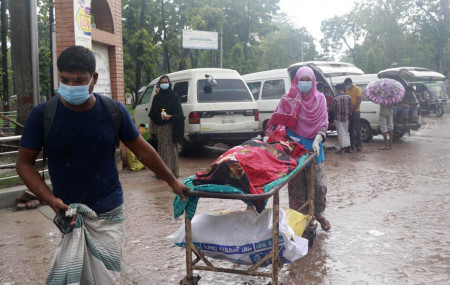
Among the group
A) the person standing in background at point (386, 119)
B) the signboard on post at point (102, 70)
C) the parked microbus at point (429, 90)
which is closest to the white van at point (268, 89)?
the person standing in background at point (386, 119)

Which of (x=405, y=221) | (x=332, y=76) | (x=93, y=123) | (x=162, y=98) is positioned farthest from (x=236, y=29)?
(x=93, y=123)

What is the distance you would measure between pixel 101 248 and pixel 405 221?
13.3 feet

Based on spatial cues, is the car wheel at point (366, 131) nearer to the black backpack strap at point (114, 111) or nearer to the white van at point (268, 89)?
the white van at point (268, 89)

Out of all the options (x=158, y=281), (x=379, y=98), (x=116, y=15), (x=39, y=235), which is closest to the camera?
(x=158, y=281)

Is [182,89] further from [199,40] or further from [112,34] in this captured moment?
[199,40]

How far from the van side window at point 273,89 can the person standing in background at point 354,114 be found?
1678 millimetres

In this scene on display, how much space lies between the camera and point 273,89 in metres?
12.6

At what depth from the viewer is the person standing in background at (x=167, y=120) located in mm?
7914

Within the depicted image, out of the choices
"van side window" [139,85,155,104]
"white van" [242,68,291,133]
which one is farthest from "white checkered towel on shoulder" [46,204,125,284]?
"white van" [242,68,291,133]

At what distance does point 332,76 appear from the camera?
13453mm

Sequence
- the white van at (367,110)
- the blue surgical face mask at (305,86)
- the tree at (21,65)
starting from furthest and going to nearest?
1. the white van at (367,110)
2. the tree at (21,65)
3. the blue surgical face mask at (305,86)

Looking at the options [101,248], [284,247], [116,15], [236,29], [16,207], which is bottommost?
[16,207]

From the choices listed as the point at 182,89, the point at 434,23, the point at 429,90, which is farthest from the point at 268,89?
the point at 434,23

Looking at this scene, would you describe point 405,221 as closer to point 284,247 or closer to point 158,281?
point 284,247
